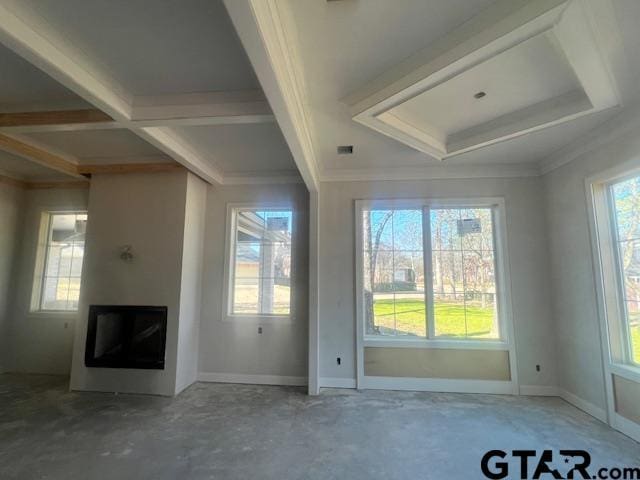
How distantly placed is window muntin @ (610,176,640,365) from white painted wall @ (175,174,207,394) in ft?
15.7

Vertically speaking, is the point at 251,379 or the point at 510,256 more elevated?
the point at 510,256

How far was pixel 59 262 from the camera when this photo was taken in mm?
4820

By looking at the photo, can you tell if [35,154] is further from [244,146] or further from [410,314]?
[410,314]

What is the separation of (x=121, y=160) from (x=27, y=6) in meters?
2.36

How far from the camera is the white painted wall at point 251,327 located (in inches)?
169

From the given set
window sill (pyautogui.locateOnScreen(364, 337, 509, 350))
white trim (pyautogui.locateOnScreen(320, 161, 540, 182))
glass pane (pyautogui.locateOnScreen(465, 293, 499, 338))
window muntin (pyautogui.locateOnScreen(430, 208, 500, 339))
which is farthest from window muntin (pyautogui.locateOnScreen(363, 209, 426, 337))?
glass pane (pyautogui.locateOnScreen(465, 293, 499, 338))

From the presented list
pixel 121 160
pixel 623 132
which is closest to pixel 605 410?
pixel 623 132

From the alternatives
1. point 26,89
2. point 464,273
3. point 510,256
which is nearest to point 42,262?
point 26,89

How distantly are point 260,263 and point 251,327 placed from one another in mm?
906

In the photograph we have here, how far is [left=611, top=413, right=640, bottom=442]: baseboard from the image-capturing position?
2756 mm

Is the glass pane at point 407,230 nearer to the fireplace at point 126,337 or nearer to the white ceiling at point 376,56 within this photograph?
the white ceiling at point 376,56

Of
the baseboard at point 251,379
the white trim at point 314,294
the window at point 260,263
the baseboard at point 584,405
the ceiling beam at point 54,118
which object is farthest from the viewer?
the window at point 260,263

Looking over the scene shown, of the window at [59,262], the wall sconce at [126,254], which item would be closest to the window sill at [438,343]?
the wall sconce at [126,254]

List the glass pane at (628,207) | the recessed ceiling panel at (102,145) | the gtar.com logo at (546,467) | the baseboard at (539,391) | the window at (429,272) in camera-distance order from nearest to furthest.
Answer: the gtar.com logo at (546,467) → the glass pane at (628,207) → the recessed ceiling panel at (102,145) → the baseboard at (539,391) → the window at (429,272)
